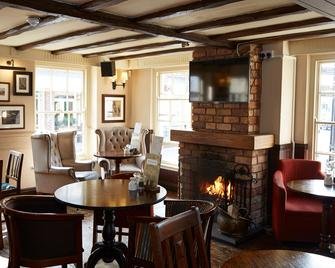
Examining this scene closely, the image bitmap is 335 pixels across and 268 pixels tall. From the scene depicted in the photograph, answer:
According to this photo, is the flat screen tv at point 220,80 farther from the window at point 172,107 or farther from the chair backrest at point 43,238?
the chair backrest at point 43,238

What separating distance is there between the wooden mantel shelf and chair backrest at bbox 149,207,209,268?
8.29 feet

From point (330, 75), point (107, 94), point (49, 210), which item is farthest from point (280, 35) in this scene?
point (107, 94)

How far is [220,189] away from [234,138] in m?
0.67

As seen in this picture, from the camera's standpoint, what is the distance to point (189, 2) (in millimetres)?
3020

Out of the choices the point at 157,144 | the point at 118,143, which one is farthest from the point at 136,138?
the point at 157,144

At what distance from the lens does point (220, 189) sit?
4645mm

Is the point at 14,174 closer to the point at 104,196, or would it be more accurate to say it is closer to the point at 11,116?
the point at 11,116

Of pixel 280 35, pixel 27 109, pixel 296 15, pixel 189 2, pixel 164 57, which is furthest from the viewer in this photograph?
pixel 164 57

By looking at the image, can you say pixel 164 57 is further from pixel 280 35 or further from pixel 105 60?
pixel 280 35

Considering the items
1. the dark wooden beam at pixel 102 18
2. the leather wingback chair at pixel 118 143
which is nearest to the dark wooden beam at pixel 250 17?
the dark wooden beam at pixel 102 18

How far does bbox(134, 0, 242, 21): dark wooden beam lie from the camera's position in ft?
9.28

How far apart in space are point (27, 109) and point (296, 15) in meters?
4.08

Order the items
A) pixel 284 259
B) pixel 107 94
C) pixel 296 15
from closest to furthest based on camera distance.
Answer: pixel 284 259 → pixel 296 15 → pixel 107 94

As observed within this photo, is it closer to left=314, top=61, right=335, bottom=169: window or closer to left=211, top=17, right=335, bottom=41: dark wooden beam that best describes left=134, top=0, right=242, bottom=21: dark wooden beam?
left=211, top=17, right=335, bottom=41: dark wooden beam
